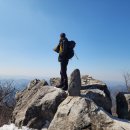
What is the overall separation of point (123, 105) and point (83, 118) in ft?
16.3

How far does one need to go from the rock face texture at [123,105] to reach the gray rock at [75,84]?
3.38m

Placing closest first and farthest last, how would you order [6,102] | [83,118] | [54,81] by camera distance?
1. [83,118]
2. [54,81]
3. [6,102]

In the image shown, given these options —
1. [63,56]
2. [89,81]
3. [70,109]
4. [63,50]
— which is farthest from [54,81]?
[70,109]

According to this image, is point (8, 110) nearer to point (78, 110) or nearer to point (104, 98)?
point (104, 98)

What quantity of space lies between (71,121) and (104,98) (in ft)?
13.4

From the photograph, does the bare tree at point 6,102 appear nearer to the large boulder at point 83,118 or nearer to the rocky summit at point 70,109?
the rocky summit at point 70,109

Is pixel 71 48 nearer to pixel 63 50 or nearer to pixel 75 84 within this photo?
pixel 63 50

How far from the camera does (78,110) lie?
40.9 feet

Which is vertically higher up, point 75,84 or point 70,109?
point 75,84

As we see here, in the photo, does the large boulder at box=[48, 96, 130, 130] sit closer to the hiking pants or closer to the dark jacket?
the hiking pants

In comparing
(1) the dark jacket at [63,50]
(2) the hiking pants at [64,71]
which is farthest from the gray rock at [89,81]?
(1) the dark jacket at [63,50]

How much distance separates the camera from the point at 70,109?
42.4 feet

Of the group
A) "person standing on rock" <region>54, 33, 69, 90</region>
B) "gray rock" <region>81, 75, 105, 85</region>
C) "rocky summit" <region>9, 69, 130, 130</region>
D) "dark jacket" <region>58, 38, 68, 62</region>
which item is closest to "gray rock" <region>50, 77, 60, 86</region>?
"rocky summit" <region>9, 69, 130, 130</region>

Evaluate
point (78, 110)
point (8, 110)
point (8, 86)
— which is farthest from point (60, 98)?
point (8, 86)
